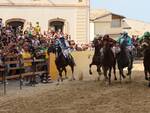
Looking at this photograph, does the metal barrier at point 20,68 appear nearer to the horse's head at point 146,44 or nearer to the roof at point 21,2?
the horse's head at point 146,44

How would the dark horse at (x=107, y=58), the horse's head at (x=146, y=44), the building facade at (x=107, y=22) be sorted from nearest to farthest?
the horse's head at (x=146, y=44) < the dark horse at (x=107, y=58) < the building facade at (x=107, y=22)

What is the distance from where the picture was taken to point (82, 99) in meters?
18.2

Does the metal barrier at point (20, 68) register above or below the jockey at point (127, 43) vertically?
below

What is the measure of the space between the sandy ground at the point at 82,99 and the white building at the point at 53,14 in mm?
21746

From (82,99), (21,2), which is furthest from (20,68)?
(21,2)

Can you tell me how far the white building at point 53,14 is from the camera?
45062 mm

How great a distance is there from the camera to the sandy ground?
52.4ft

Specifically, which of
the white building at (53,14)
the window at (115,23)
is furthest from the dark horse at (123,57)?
the window at (115,23)

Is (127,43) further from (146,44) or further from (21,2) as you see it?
(21,2)

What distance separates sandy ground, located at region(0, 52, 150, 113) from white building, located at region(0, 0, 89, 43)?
21.7 meters

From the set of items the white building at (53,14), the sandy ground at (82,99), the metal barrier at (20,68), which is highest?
the white building at (53,14)

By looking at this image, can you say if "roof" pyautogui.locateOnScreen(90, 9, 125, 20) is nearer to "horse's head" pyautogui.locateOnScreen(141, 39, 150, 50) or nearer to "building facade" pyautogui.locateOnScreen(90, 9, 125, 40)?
"building facade" pyautogui.locateOnScreen(90, 9, 125, 40)

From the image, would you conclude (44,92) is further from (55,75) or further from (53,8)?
(53,8)

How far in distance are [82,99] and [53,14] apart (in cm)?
2825
